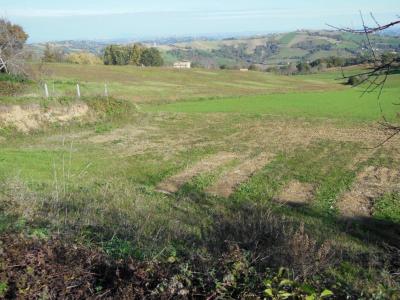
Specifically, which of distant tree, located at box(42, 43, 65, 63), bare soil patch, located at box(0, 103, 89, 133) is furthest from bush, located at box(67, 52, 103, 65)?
bare soil patch, located at box(0, 103, 89, 133)

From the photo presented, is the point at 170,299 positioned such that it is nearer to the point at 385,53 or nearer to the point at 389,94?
the point at 385,53

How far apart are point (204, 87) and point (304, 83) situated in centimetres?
1945

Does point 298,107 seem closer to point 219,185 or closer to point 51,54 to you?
point 219,185

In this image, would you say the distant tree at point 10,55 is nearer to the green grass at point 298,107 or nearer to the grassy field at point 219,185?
the grassy field at point 219,185

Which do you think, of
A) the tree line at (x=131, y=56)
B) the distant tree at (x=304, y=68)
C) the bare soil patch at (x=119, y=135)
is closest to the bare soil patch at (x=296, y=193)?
the bare soil patch at (x=119, y=135)

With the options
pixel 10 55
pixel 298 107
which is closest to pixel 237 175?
pixel 298 107

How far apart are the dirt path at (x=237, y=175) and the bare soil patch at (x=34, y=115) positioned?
13147 millimetres

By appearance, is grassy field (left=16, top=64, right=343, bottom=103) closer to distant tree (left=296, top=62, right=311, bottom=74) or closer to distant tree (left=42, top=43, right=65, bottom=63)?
distant tree (left=42, top=43, right=65, bottom=63)

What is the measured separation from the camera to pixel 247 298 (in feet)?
14.1

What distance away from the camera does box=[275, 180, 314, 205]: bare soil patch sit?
14320mm

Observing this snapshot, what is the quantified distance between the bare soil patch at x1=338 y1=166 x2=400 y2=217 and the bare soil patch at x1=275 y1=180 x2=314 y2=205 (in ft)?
3.64

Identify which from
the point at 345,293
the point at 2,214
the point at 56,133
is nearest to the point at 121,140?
the point at 56,133

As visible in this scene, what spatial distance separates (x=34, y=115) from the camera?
1019 inches

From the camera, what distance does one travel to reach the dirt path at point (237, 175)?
50.8 ft
